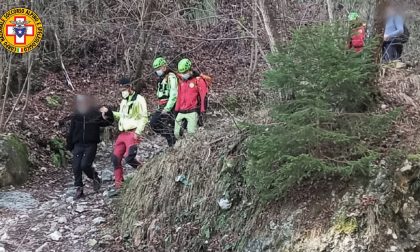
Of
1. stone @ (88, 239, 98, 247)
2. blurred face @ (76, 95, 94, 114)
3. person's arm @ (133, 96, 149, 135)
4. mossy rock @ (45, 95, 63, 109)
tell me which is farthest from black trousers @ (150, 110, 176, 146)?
mossy rock @ (45, 95, 63, 109)

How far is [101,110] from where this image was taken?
8062 mm

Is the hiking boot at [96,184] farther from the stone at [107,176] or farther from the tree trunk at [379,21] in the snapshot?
the tree trunk at [379,21]

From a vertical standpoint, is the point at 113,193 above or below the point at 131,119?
below

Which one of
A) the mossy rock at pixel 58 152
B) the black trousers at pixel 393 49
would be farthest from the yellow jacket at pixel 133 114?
the black trousers at pixel 393 49

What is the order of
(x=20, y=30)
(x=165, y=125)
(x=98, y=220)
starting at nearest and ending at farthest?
(x=98, y=220)
(x=165, y=125)
(x=20, y=30)

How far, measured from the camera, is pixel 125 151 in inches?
317

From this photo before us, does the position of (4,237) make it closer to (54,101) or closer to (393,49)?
(54,101)

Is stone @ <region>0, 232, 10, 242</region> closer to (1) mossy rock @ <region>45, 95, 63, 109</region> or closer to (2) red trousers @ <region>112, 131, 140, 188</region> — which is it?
(2) red trousers @ <region>112, 131, 140, 188</region>

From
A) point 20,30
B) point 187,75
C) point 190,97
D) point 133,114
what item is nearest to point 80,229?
point 133,114

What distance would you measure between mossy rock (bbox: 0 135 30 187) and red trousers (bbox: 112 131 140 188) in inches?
82.8

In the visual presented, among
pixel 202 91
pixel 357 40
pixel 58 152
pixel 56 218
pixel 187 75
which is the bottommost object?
pixel 56 218

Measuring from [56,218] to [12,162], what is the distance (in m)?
2.13

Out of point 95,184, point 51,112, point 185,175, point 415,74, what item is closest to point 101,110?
point 95,184

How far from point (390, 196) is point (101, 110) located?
505cm
